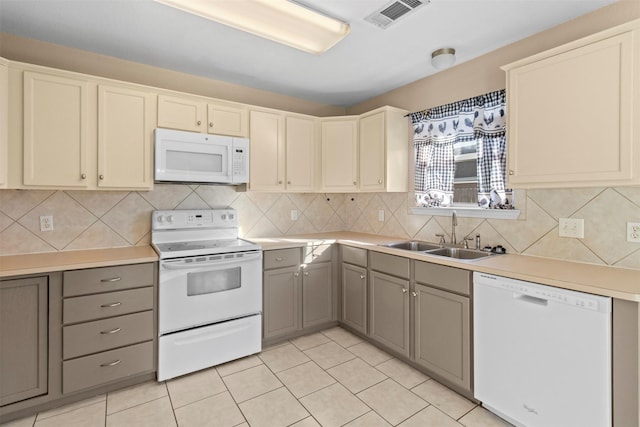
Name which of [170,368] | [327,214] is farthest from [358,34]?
[170,368]

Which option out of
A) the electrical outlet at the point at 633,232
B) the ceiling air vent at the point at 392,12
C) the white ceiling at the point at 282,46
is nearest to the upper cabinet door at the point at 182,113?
the white ceiling at the point at 282,46

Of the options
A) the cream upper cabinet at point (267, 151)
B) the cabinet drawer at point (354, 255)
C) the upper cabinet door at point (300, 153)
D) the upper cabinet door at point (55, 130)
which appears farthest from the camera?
the upper cabinet door at point (300, 153)

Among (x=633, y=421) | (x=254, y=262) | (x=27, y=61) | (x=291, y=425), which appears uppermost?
(x=27, y=61)

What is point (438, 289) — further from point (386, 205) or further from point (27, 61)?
point (27, 61)

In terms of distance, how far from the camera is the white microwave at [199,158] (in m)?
2.49

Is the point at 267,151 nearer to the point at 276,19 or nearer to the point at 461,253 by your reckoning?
the point at 276,19

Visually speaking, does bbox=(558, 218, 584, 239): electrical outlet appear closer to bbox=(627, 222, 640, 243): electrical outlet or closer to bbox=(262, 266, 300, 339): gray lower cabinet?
bbox=(627, 222, 640, 243): electrical outlet

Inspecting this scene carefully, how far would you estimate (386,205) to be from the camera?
342cm

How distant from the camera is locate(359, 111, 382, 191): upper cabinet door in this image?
307 centimetres

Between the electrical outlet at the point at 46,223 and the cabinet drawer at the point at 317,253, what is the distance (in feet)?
6.55

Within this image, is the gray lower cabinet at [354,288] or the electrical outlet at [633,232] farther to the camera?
the gray lower cabinet at [354,288]

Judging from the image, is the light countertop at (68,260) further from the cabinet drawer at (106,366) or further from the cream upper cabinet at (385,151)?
the cream upper cabinet at (385,151)

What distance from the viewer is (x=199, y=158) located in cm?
266

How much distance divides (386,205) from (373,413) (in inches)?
79.5
